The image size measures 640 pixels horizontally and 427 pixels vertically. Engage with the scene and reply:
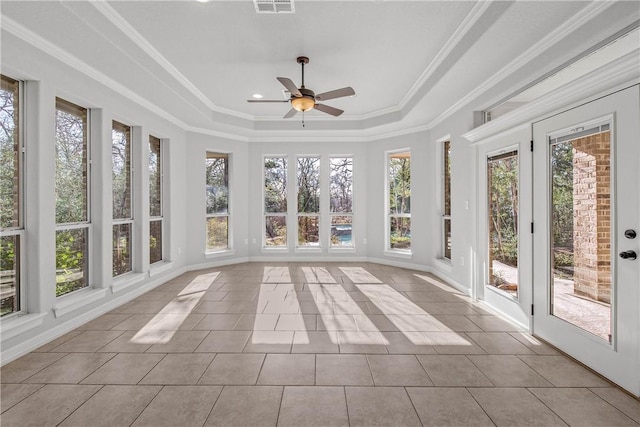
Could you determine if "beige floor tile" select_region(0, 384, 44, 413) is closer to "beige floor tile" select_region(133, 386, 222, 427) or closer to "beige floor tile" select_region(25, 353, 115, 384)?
"beige floor tile" select_region(25, 353, 115, 384)

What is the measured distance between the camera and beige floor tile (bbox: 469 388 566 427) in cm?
180

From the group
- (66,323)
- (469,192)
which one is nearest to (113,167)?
(66,323)

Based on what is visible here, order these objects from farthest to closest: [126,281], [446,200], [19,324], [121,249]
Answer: [446,200] → [121,249] → [126,281] → [19,324]

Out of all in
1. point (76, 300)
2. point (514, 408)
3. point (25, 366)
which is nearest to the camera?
point (514, 408)

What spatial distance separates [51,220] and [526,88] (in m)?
4.82

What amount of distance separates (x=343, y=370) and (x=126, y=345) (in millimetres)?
1951

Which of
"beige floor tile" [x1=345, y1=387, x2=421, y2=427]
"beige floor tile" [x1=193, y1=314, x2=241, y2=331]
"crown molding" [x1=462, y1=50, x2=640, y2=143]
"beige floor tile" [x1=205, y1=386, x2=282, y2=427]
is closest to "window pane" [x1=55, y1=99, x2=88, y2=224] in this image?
"beige floor tile" [x1=193, y1=314, x2=241, y2=331]

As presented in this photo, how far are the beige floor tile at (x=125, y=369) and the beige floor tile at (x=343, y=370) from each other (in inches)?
51.6

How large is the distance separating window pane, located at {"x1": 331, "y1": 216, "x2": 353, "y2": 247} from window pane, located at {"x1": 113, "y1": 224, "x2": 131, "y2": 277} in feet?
12.2

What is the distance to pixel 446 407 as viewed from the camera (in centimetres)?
193

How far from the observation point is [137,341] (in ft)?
9.37

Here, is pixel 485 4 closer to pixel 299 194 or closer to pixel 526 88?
pixel 526 88

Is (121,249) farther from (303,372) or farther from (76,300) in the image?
(303,372)

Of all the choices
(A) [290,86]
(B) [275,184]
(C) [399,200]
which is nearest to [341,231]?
(C) [399,200]
